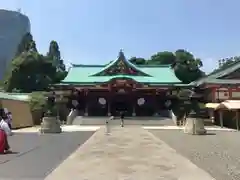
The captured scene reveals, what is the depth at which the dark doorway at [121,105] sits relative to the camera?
162 ft

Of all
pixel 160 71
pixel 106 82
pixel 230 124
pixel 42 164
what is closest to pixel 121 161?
pixel 42 164

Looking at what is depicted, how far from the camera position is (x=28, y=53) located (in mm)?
63312

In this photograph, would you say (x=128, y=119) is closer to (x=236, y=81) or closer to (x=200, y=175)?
(x=236, y=81)

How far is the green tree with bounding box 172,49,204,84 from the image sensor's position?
73562mm

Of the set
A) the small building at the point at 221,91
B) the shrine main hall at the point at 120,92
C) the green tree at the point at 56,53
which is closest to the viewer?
the small building at the point at 221,91

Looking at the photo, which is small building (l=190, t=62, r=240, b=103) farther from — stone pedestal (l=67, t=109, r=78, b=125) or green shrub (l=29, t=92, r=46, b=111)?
green shrub (l=29, t=92, r=46, b=111)

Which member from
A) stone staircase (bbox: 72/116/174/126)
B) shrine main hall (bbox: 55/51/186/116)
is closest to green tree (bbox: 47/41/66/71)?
shrine main hall (bbox: 55/51/186/116)

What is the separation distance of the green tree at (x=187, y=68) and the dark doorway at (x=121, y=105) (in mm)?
25388

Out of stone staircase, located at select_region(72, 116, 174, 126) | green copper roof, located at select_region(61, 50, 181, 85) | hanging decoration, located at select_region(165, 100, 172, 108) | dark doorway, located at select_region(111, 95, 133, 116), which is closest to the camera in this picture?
stone staircase, located at select_region(72, 116, 174, 126)

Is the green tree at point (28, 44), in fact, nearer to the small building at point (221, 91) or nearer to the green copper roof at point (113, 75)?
the green copper roof at point (113, 75)

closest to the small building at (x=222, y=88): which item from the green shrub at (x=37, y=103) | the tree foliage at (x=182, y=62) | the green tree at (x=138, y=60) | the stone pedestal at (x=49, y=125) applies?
the green shrub at (x=37, y=103)

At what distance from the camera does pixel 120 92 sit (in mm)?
48625

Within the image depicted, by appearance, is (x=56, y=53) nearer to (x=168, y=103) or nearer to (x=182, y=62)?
(x=182, y=62)

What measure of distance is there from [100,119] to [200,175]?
112 feet
